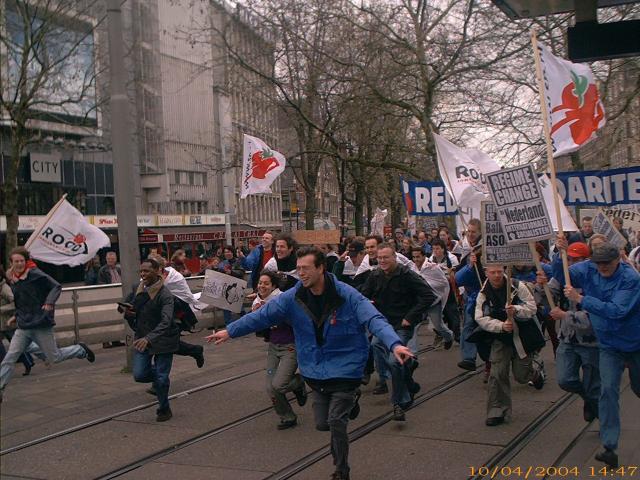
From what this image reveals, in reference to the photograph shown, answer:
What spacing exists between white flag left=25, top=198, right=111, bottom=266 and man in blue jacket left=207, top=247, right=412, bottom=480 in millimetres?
5631

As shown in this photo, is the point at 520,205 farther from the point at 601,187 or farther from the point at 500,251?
the point at 601,187

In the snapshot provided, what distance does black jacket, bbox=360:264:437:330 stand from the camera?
8.10m

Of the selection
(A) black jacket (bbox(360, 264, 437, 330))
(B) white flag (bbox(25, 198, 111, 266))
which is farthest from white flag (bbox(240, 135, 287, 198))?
(A) black jacket (bbox(360, 264, 437, 330))

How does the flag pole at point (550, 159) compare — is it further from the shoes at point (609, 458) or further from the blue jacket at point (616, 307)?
the shoes at point (609, 458)

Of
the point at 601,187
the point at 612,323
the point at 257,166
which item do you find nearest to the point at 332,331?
the point at 612,323

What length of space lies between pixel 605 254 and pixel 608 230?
4924 millimetres

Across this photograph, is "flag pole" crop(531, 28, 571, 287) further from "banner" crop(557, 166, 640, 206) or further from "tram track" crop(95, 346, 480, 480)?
"banner" crop(557, 166, 640, 206)

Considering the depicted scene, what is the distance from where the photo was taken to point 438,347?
12.2m

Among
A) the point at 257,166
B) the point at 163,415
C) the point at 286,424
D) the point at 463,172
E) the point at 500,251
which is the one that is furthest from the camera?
the point at 257,166

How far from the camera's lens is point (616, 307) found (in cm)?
556

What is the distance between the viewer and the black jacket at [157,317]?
7.79 meters

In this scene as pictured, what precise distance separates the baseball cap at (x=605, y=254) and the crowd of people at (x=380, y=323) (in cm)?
1
